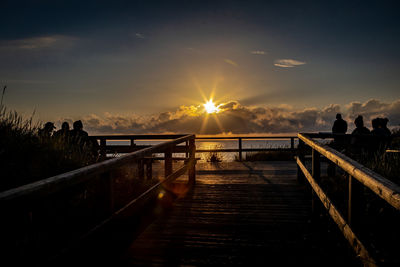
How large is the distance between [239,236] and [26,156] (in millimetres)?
3096

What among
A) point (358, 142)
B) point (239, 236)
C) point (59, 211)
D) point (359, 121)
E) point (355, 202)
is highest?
point (359, 121)

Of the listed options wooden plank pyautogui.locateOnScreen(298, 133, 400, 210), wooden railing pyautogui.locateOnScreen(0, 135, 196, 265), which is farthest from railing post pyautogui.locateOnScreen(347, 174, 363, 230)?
wooden railing pyautogui.locateOnScreen(0, 135, 196, 265)

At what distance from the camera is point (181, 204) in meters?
5.40

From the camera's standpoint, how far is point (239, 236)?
3.80m

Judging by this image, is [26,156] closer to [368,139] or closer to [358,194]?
[358,194]

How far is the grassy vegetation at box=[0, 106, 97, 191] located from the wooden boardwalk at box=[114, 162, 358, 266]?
5.34 ft

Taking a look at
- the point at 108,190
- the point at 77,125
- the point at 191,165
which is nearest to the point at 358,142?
the point at 191,165

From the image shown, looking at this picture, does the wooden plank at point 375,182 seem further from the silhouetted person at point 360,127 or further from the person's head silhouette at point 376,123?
the silhouetted person at point 360,127

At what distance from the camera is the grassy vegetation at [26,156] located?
3705 mm

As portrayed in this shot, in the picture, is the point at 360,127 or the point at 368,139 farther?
the point at 360,127

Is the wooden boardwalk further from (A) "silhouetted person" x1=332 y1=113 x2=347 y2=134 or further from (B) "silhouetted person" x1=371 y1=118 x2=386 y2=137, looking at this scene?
(A) "silhouetted person" x1=332 y1=113 x2=347 y2=134

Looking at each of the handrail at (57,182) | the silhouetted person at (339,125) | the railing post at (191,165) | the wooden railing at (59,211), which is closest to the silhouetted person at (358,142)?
the silhouetted person at (339,125)

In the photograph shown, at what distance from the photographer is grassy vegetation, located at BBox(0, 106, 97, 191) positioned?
12.2 feet

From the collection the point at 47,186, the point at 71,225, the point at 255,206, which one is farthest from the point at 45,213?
the point at 255,206
